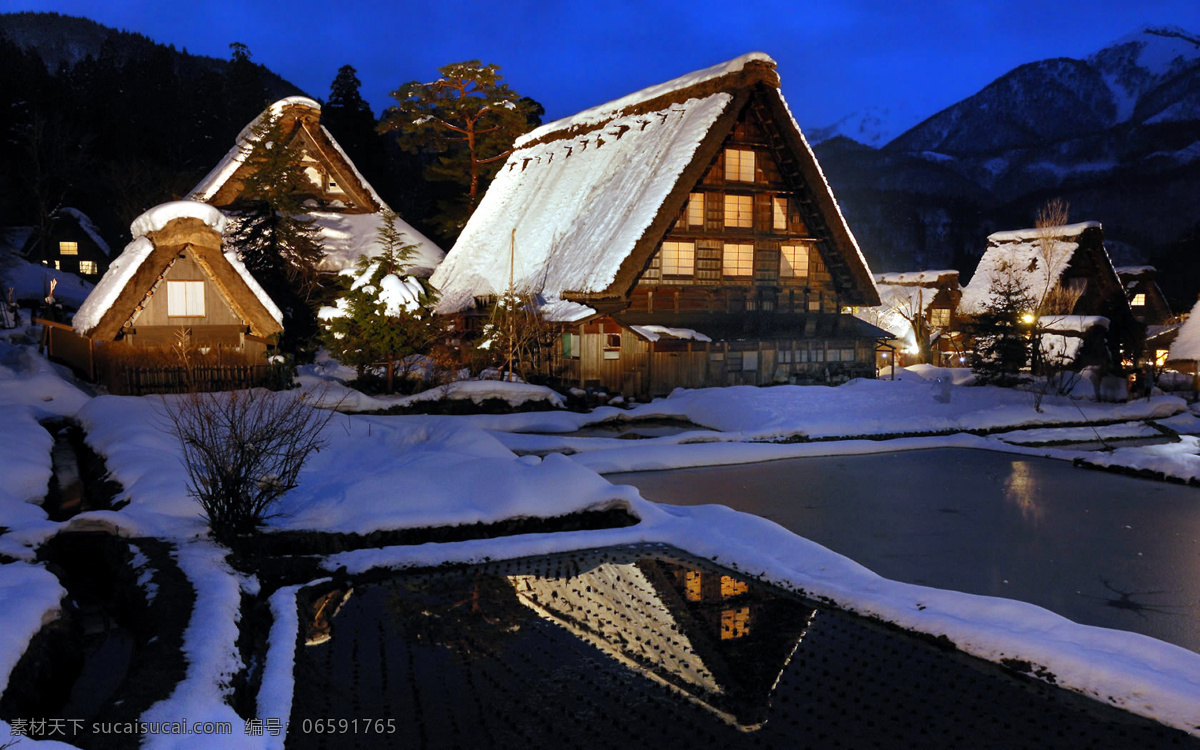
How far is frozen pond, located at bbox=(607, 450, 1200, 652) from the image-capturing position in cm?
743

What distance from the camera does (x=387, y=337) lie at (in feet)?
64.4

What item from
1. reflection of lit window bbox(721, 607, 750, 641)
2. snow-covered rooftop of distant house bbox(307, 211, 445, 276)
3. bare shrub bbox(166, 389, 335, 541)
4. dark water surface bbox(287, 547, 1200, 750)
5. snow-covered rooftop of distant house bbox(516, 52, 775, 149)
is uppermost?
snow-covered rooftop of distant house bbox(516, 52, 775, 149)

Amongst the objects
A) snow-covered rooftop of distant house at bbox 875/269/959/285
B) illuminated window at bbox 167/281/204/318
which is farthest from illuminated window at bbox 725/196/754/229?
snow-covered rooftop of distant house at bbox 875/269/959/285

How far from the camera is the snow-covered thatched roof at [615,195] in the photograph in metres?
21.9

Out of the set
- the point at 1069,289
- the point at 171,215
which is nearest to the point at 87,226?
the point at 171,215

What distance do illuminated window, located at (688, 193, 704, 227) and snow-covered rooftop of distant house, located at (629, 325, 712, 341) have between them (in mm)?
3311

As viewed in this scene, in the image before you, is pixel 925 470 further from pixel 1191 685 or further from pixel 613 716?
pixel 613 716

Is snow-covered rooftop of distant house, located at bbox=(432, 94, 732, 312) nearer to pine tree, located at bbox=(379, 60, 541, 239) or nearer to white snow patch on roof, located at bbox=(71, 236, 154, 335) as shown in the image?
pine tree, located at bbox=(379, 60, 541, 239)

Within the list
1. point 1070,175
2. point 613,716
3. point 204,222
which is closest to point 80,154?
point 204,222

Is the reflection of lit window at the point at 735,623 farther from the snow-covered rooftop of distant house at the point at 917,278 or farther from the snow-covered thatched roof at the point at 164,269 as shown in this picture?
the snow-covered rooftop of distant house at the point at 917,278

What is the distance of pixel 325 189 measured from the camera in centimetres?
3194

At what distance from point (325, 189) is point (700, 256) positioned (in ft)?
53.7

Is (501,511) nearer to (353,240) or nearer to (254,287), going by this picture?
(254,287)

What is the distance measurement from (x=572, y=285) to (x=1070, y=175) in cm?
10605
